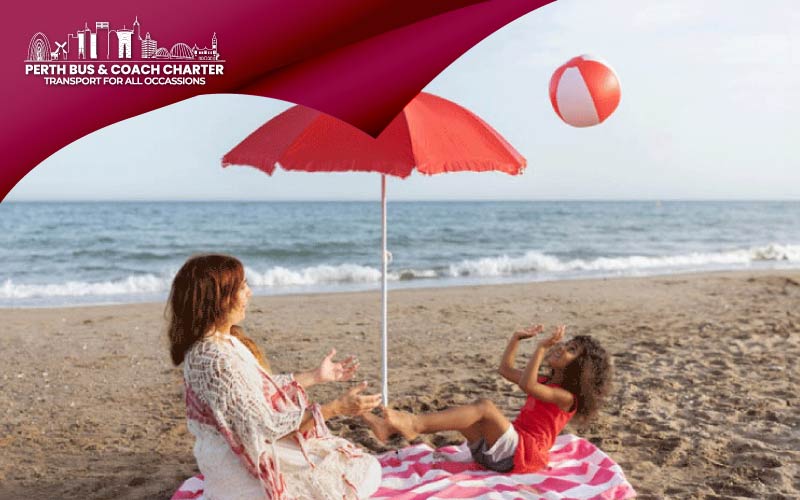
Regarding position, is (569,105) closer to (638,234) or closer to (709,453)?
(709,453)

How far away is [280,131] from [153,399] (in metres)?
2.78

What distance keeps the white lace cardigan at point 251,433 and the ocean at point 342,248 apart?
31.2 feet

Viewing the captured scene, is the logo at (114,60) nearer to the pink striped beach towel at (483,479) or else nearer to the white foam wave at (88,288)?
the pink striped beach towel at (483,479)

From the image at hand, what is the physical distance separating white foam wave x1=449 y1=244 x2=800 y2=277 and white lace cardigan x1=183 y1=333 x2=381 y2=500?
13030 millimetres

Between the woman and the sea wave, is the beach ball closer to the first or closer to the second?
the woman

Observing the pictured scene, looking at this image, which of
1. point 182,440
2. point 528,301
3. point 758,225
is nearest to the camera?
point 182,440

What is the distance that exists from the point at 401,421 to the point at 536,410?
0.89m

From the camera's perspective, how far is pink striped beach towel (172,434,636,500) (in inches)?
147

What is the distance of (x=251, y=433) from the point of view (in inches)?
108

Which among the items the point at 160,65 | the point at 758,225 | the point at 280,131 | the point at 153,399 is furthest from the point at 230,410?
the point at 758,225

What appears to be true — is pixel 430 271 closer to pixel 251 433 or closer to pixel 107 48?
pixel 107 48

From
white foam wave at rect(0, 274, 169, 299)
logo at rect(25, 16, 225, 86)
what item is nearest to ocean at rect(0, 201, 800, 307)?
white foam wave at rect(0, 274, 169, 299)

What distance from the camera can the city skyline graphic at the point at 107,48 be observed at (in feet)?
11.9

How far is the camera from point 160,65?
3.91 metres
